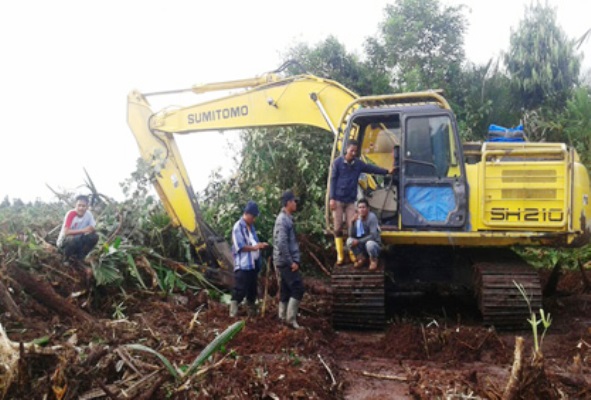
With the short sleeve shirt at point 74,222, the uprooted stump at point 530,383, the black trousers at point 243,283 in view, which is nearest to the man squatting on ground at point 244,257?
the black trousers at point 243,283

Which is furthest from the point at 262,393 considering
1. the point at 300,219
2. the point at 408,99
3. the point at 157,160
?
the point at 300,219

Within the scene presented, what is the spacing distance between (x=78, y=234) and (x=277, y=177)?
507 centimetres

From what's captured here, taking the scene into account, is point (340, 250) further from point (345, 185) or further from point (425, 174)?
point (425, 174)

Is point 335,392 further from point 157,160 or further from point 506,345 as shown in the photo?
point 157,160

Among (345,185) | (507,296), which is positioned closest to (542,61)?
(345,185)

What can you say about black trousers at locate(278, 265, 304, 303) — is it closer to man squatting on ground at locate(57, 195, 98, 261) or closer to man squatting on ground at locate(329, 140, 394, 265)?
man squatting on ground at locate(329, 140, 394, 265)

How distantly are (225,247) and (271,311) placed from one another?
69.9 inches

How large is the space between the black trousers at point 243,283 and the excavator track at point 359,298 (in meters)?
1.05

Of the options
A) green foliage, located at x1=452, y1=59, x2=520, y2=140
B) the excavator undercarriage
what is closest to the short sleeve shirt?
the excavator undercarriage

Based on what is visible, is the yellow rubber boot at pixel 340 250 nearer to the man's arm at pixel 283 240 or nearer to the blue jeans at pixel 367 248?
the blue jeans at pixel 367 248

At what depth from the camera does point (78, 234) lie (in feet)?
24.6

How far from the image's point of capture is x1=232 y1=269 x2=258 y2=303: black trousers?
7164 millimetres

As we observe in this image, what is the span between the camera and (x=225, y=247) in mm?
8961

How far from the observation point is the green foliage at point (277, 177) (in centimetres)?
1087
